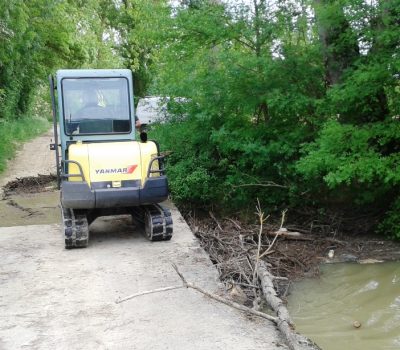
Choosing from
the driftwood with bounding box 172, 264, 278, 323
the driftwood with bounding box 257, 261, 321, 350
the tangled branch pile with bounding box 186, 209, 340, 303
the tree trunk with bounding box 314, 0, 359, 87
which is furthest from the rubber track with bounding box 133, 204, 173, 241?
the tree trunk with bounding box 314, 0, 359, 87

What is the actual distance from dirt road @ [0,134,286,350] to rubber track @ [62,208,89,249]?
0.12m

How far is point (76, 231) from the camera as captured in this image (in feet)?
24.4

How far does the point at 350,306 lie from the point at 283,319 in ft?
6.64

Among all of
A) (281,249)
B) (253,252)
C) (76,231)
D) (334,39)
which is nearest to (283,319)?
(253,252)

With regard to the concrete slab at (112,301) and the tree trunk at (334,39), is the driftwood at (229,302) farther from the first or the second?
the tree trunk at (334,39)

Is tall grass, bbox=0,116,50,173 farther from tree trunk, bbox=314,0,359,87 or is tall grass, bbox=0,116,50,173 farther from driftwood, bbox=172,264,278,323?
driftwood, bbox=172,264,278,323

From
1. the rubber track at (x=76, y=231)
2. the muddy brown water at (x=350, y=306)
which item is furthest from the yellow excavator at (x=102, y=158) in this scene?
the muddy brown water at (x=350, y=306)

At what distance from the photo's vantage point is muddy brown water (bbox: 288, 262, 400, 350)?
19.2 feet

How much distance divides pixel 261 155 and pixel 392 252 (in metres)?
2.88

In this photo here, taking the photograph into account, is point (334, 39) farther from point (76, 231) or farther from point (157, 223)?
point (76, 231)

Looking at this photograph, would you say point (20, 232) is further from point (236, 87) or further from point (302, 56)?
point (302, 56)

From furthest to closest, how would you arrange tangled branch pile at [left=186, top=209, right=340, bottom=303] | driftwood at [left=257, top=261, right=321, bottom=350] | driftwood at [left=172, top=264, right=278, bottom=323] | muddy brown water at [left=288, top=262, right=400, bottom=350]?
tangled branch pile at [left=186, top=209, right=340, bottom=303], muddy brown water at [left=288, top=262, right=400, bottom=350], driftwood at [left=172, top=264, right=278, bottom=323], driftwood at [left=257, top=261, right=321, bottom=350]

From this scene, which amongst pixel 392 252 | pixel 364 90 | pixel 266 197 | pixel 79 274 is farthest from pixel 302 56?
pixel 79 274

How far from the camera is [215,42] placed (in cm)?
1044
